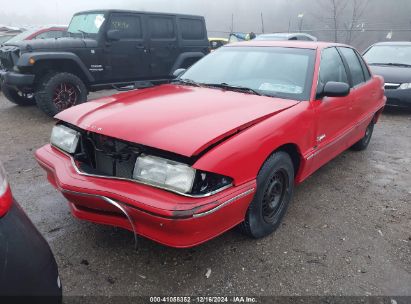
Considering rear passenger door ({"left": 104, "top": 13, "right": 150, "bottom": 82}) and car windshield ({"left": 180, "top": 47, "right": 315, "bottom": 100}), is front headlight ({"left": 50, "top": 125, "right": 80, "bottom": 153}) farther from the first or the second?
rear passenger door ({"left": 104, "top": 13, "right": 150, "bottom": 82})

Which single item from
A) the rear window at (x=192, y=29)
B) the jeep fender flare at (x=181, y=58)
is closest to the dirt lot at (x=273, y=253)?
the jeep fender flare at (x=181, y=58)

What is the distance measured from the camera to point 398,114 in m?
7.71

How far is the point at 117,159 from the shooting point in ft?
8.39

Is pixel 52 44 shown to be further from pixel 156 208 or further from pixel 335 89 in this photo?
pixel 156 208

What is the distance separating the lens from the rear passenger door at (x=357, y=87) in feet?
13.6

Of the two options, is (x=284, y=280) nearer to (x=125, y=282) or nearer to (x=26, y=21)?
(x=125, y=282)

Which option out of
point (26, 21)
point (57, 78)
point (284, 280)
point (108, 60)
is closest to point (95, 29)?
point (108, 60)

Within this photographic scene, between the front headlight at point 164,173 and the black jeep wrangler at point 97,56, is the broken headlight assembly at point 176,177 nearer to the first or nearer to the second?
the front headlight at point 164,173

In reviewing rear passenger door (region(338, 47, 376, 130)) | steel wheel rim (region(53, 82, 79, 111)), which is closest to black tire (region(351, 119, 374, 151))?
rear passenger door (region(338, 47, 376, 130))

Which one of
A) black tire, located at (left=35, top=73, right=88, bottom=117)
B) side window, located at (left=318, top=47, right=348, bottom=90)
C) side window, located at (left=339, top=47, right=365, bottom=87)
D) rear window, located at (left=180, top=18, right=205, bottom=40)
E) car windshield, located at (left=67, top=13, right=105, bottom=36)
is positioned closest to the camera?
side window, located at (left=318, top=47, right=348, bottom=90)

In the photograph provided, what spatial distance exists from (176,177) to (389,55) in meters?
8.02

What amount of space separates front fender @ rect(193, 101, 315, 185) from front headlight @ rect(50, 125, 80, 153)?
3.78 ft

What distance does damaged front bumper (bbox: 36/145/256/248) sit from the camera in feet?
6.95

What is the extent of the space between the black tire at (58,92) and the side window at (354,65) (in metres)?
4.68
